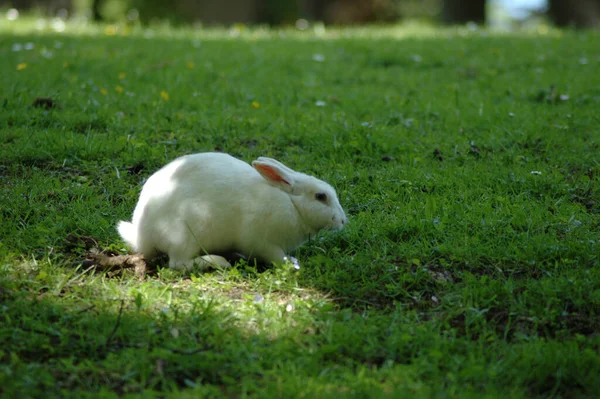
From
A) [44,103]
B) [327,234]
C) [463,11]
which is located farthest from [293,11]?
[327,234]


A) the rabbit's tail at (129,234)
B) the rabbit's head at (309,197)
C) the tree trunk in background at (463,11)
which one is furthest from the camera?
the tree trunk in background at (463,11)

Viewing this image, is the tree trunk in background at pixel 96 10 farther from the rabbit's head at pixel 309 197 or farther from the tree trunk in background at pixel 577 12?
the rabbit's head at pixel 309 197

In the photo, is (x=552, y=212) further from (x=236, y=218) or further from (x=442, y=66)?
(x=442, y=66)

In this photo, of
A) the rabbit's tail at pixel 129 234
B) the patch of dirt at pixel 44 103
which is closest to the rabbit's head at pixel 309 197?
the rabbit's tail at pixel 129 234

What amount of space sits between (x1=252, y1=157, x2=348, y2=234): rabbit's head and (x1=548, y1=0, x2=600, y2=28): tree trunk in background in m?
11.9

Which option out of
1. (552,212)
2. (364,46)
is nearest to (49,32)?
(364,46)

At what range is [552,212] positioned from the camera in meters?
4.68

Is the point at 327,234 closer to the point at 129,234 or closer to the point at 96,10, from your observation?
the point at 129,234

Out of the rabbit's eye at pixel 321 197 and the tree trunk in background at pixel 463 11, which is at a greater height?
the tree trunk in background at pixel 463 11

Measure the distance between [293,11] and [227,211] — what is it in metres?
15.0

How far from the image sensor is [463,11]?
16.8m

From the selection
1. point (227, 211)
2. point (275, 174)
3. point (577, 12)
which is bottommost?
point (227, 211)

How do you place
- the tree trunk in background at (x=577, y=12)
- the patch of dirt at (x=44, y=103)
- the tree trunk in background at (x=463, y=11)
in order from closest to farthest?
the patch of dirt at (x=44, y=103) → the tree trunk in background at (x=577, y=12) → the tree trunk in background at (x=463, y=11)

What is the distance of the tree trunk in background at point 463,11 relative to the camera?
55.0 ft
